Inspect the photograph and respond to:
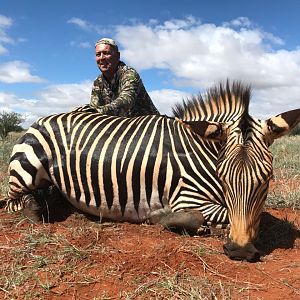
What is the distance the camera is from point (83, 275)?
98.3 inches

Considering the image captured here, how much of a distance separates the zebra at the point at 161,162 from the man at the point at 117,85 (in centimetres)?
66

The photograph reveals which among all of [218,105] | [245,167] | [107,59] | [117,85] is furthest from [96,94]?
[245,167]

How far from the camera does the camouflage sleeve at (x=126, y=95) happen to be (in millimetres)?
4414

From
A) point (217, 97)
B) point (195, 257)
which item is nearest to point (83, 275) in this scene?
point (195, 257)

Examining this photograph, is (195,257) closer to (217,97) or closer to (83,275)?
(83,275)

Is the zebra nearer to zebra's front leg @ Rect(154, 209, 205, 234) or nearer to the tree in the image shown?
zebra's front leg @ Rect(154, 209, 205, 234)

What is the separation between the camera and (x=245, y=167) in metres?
2.75

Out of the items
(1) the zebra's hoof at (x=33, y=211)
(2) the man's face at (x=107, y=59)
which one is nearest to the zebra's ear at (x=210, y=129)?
(1) the zebra's hoof at (x=33, y=211)

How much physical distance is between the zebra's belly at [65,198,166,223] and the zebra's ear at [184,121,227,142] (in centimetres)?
74

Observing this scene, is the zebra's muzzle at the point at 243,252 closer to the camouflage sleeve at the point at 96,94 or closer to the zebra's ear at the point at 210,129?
the zebra's ear at the point at 210,129

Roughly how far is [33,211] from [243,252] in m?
1.94

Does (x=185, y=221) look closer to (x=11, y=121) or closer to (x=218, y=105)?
(x=218, y=105)

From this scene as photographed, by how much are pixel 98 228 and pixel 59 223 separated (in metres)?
0.43

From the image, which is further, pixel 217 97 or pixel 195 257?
pixel 217 97
